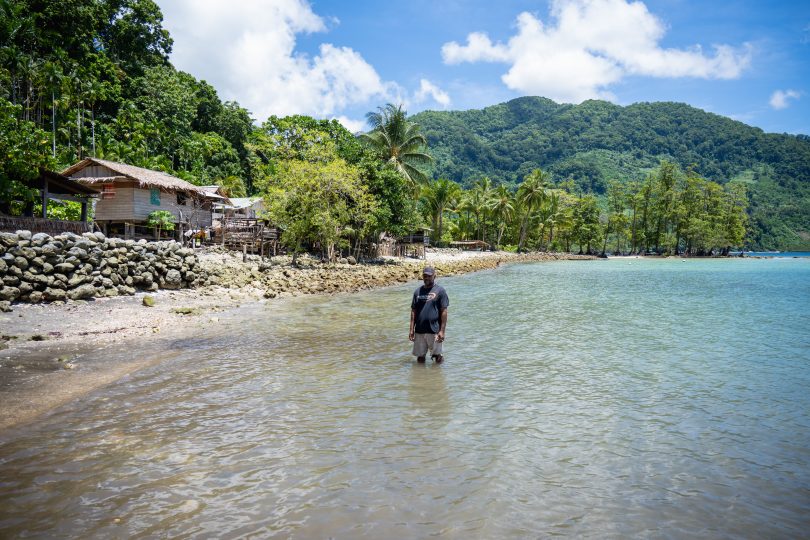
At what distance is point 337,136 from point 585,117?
16768 cm

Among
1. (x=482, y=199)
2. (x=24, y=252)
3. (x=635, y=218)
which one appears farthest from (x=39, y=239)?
(x=635, y=218)

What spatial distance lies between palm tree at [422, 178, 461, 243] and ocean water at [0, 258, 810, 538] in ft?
184

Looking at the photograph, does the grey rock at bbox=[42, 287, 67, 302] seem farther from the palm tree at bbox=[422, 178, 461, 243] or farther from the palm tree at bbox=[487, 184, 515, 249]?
the palm tree at bbox=[487, 184, 515, 249]

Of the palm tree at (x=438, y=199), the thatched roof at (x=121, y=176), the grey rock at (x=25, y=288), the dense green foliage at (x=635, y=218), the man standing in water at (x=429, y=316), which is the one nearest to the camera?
the man standing in water at (x=429, y=316)

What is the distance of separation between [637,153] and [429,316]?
192 m

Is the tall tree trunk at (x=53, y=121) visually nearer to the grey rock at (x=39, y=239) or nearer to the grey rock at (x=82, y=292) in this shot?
the grey rock at (x=39, y=239)

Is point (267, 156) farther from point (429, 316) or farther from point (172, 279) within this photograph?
point (429, 316)

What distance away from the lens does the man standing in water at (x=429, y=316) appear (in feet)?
29.5

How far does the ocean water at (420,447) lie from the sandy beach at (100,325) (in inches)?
27.0

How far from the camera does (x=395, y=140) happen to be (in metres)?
47.5

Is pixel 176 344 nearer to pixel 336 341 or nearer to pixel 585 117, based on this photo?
pixel 336 341

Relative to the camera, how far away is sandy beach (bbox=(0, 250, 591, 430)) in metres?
7.90

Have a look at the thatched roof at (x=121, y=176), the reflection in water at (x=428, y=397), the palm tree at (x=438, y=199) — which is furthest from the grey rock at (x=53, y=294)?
the palm tree at (x=438, y=199)

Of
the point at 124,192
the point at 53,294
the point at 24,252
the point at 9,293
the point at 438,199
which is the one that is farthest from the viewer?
the point at 438,199
